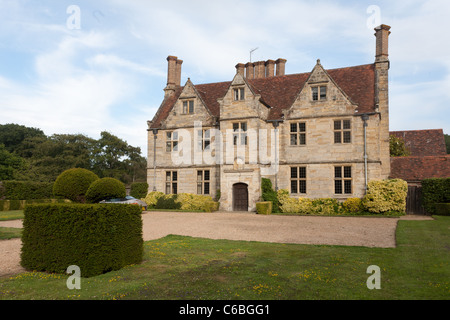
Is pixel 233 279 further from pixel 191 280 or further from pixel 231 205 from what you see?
pixel 231 205

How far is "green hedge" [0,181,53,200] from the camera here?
3073 centimetres

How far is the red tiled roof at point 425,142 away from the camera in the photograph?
37.6 metres

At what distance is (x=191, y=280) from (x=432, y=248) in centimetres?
791

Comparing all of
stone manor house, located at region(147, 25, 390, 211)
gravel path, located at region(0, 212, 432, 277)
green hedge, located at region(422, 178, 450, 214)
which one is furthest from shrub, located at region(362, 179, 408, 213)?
gravel path, located at region(0, 212, 432, 277)

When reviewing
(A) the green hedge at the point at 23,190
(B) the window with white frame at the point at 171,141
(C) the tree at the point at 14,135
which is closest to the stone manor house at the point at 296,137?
(B) the window with white frame at the point at 171,141

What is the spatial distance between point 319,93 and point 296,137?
373 cm

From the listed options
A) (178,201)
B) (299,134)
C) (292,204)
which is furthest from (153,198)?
(299,134)

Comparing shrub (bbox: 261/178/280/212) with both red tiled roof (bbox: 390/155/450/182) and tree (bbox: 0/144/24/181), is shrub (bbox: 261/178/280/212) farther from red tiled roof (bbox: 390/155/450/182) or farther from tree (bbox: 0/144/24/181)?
tree (bbox: 0/144/24/181)

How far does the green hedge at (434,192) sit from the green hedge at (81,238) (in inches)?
839

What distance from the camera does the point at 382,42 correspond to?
88.6 feet

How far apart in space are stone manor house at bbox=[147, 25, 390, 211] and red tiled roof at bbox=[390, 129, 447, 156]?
13898 millimetres

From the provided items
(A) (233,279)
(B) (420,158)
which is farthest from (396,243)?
(B) (420,158)

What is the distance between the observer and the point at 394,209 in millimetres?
23531

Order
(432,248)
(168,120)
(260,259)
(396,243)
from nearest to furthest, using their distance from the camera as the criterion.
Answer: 1. (260,259)
2. (432,248)
3. (396,243)
4. (168,120)
